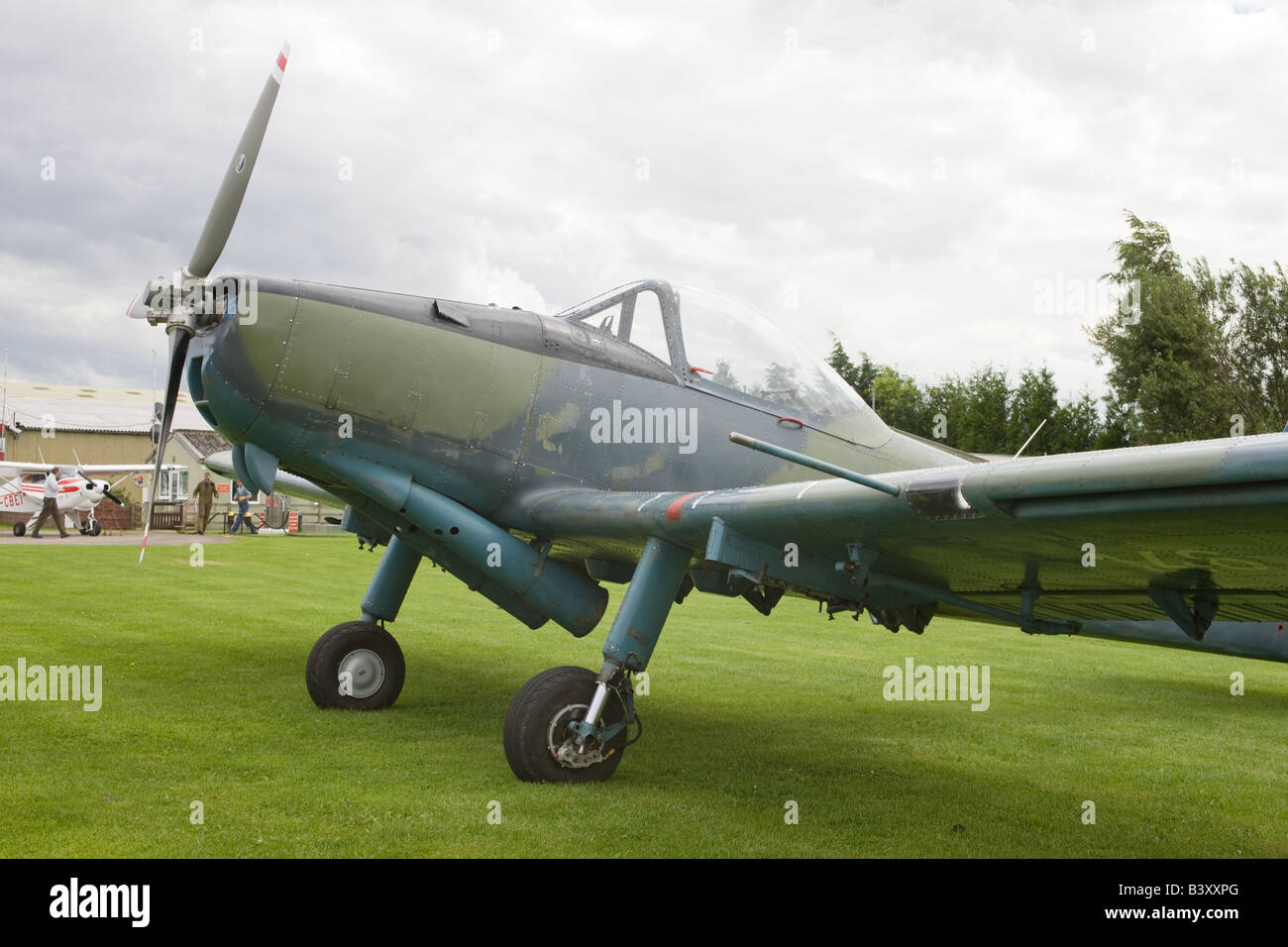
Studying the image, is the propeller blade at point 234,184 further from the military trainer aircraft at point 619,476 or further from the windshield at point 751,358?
the windshield at point 751,358

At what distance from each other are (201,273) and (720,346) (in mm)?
3198

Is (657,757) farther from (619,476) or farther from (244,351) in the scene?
(244,351)

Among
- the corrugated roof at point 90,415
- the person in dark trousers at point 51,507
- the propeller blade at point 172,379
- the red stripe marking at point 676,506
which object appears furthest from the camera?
the corrugated roof at point 90,415

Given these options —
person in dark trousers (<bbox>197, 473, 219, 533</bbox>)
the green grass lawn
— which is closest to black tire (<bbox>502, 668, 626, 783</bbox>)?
the green grass lawn

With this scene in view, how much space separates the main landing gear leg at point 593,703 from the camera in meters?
5.47

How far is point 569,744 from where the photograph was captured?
5.54 metres

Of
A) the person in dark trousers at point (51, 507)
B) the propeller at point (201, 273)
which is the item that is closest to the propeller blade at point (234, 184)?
the propeller at point (201, 273)

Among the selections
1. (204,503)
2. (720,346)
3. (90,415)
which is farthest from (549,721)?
(90,415)

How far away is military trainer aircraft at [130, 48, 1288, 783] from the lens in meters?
4.68

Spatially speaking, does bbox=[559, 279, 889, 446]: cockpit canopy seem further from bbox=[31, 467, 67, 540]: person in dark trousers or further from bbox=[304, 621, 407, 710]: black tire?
bbox=[31, 467, 67, 540]: person in dark trousers
